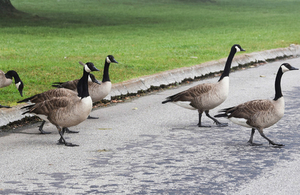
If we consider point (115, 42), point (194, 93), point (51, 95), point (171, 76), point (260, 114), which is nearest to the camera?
point (260, 114)

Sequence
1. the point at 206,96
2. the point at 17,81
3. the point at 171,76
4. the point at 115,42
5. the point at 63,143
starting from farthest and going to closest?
the point at 115,42 → the point at 171,76 → the point at 17,81 → the point at 206,96 → the point at 63,143

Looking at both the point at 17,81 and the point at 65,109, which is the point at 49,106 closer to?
the point at 65,109

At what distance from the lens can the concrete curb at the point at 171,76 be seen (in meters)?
7.87

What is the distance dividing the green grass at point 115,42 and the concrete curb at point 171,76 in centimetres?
48

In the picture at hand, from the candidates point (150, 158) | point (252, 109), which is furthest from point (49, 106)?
point (252, 109)

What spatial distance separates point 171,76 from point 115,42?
24.4 feet

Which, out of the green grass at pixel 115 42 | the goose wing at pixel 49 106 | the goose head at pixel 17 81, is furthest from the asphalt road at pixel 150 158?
the green grass at pixel 115 42

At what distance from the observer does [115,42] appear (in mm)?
18719

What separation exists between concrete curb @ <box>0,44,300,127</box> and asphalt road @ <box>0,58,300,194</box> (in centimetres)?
42

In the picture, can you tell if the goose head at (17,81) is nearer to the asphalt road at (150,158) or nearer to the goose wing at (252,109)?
the asphalt road at (150,158)

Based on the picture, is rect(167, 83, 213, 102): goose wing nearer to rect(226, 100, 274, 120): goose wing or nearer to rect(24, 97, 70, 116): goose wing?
rect(226, 100, 274, 120): goose wing

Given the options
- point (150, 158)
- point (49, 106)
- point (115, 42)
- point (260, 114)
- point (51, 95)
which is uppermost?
point (115, 42)

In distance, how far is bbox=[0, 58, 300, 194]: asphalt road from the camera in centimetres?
505

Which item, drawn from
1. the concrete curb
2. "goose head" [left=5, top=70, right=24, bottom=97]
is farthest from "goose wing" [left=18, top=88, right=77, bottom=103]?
"goose head" [left=5, top=70, right=24, bottom=97]
